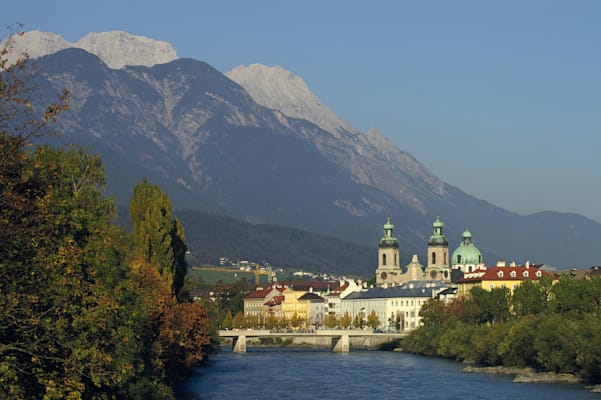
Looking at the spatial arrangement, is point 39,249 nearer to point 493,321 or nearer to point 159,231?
point 159,231

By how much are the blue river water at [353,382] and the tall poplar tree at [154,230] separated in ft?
25.8

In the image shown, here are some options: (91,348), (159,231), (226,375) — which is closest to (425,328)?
(226,375)

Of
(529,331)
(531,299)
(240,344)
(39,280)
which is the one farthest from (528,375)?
(39,280)

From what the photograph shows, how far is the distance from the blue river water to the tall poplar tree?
786 centimetres

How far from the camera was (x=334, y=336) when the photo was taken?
16325 cm

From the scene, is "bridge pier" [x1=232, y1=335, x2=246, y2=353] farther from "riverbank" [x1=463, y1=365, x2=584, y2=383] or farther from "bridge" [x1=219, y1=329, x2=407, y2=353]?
"riverbank" [x1=463, y1=365, x2=584, y2=383]

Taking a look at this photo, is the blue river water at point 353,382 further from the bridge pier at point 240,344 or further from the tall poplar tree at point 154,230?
the bridge pier at point 240,344

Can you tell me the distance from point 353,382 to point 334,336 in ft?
214

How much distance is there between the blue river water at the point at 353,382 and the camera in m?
83.7

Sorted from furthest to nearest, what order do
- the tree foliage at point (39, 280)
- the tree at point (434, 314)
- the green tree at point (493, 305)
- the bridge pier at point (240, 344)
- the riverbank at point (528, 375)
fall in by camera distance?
the tree at point (434, 314)
the bridge pier at point (240, 344)
the green tree at point (493, 305)
the riverbank at point (528, 375)
the tree foliage at point (39, 280)

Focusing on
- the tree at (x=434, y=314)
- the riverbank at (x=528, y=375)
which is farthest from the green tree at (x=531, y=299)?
the tree at (x=434, y=314)

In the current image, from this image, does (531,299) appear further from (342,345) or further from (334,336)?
(334,336)

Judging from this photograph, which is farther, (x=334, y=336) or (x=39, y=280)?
(x=334, y=336)

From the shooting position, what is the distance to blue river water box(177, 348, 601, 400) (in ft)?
275
